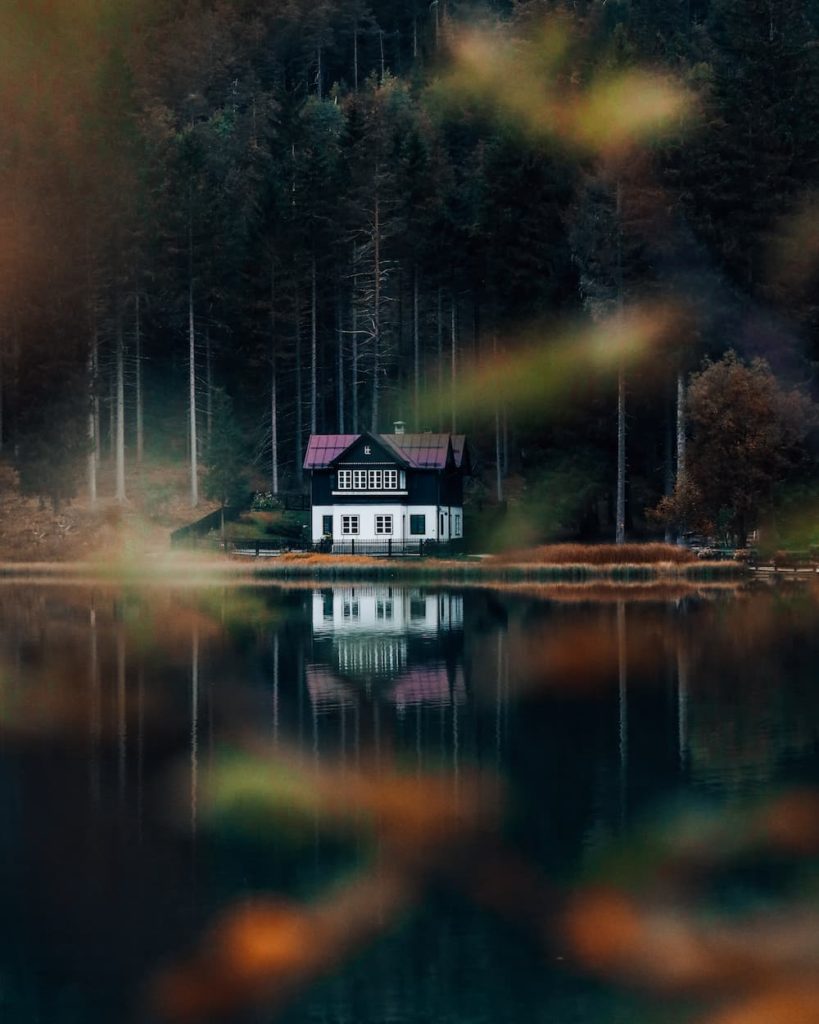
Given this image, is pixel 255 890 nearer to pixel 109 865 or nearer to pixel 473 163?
pixel 109 865

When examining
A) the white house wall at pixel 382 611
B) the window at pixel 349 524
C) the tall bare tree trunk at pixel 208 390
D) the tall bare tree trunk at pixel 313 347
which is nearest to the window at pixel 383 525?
the window at pixel 349 524

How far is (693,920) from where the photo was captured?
55.8 ft

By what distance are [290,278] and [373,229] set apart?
238 inches

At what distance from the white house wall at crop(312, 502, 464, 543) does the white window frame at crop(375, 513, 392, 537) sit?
0.09 metres

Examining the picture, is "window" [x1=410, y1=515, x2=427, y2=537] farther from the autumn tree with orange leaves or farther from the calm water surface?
the calm water surface

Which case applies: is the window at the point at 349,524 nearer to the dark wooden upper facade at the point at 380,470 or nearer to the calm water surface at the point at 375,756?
the dark wooden upper facade at the point at 380,470

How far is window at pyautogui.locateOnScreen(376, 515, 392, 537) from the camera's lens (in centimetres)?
8575

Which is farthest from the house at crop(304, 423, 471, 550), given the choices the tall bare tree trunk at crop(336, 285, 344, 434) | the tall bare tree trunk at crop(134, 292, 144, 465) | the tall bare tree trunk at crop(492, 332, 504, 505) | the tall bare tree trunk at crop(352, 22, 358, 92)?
the tall bare tree trunk at crop(352, 22, 358, 92)

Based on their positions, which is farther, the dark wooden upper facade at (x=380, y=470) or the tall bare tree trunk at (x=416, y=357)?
the tall bare tree trunk at (x=416, y=357)

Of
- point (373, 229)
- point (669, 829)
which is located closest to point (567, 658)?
point (669, 829)

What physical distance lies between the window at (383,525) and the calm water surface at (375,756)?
3104 centimetres

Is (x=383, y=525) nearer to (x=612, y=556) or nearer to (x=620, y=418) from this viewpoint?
(x=620, y=418)

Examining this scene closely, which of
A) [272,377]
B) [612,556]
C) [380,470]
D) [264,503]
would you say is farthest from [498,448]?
[612,556]

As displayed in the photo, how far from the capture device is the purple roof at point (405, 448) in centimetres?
8469
